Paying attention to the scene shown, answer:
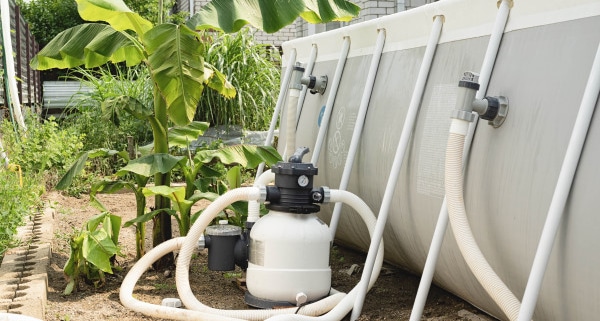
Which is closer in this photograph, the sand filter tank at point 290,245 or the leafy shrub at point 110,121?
the sand filter tank at point 290,245

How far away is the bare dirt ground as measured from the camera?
3.98 m

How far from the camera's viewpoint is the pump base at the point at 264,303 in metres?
3.85

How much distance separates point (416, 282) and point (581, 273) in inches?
89.0

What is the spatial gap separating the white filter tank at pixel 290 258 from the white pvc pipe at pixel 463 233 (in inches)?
41.6

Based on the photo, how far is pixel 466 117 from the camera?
9.45 ft

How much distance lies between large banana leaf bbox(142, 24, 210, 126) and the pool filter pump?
86 centimetres

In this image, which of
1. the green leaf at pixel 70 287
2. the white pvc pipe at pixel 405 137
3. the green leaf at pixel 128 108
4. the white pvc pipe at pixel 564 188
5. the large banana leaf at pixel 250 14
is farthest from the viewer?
the green leaf at pixel 128 108

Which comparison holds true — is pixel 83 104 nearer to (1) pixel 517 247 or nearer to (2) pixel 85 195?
(2) pixel 85 195

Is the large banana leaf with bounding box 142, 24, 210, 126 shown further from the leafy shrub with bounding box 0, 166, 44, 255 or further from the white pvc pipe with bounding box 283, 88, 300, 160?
the leafy shrub with bounding box 0, 166, 44, 255

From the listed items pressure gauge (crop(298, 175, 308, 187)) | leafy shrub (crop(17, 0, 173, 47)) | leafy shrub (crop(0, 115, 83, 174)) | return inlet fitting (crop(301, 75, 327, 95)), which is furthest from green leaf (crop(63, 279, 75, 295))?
leafy shrub (crop(17, 0, 173, 47))

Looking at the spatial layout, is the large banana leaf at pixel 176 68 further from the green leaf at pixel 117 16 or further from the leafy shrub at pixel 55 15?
the leafy shrub at pixel 55 15

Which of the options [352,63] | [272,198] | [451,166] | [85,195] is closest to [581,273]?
[451,166]

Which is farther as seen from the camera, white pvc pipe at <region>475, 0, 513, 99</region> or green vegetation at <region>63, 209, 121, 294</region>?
green vegetation at <region>63, 209, 121, 294</region>

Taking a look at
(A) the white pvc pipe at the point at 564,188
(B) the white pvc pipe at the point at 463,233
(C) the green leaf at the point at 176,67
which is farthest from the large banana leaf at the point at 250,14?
(A) the white pvc pipe at the point at 564,188
